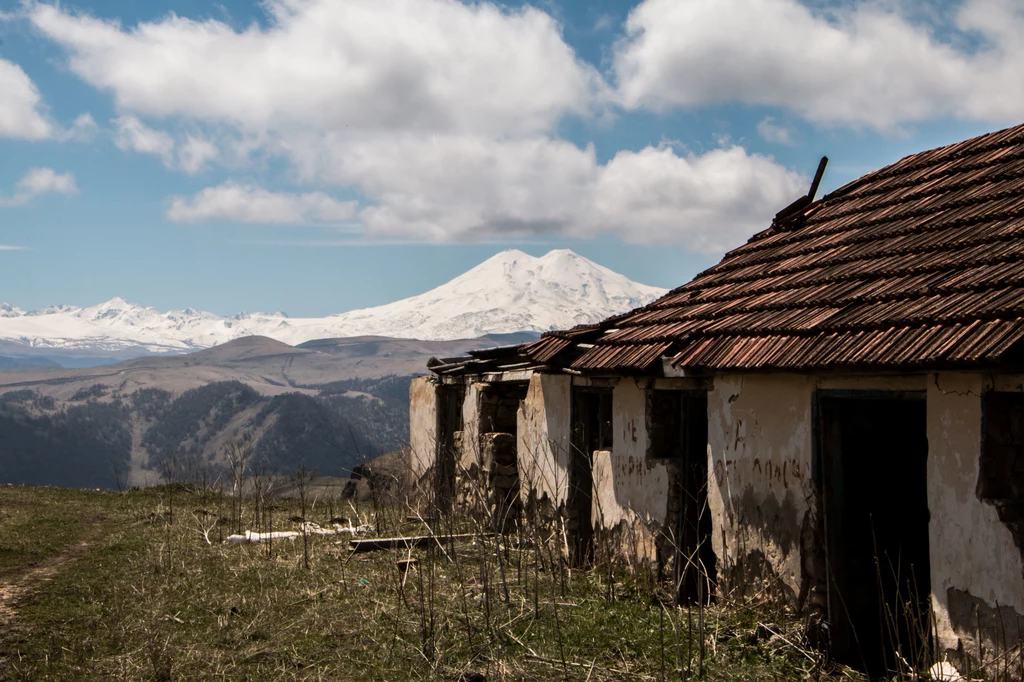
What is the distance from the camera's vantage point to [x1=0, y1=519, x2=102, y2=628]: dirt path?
7793 mm

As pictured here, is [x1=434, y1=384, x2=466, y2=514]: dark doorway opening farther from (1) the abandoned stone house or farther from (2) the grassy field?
(1) the abandoned stone house

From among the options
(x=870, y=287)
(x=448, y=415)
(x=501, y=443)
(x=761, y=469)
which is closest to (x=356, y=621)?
(x=761, y=469)

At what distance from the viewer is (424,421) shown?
49.9ft

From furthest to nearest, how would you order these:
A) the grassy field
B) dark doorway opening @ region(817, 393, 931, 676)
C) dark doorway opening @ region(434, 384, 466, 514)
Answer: dark doorway opening @ region(434, 384, 466, 514) < dark doorway opening @ region(817, 393, 931, 676) < the grassy field

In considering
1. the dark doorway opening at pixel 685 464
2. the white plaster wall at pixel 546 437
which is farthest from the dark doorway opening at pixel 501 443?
the dark doorway opening at pixel 685 464

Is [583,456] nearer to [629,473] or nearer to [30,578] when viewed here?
[629,473]

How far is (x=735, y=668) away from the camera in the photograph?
18.7 feet

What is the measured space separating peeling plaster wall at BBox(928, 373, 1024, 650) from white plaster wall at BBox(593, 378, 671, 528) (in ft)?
8.69

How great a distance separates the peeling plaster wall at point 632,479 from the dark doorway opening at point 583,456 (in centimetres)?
44

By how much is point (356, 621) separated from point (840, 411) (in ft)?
12.7

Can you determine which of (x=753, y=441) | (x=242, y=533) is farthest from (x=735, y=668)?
(x=242, y=533)

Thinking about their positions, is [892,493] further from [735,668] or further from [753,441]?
[735,668]

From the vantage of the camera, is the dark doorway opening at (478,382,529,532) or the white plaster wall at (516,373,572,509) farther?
the dark doorway opening at (478,382,529,532)

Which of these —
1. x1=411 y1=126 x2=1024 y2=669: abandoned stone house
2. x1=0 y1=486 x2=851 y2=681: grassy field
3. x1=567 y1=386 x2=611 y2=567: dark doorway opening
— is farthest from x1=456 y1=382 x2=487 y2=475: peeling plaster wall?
x1=567 y1=386 x2=611 y2=567: dark doorway opening
